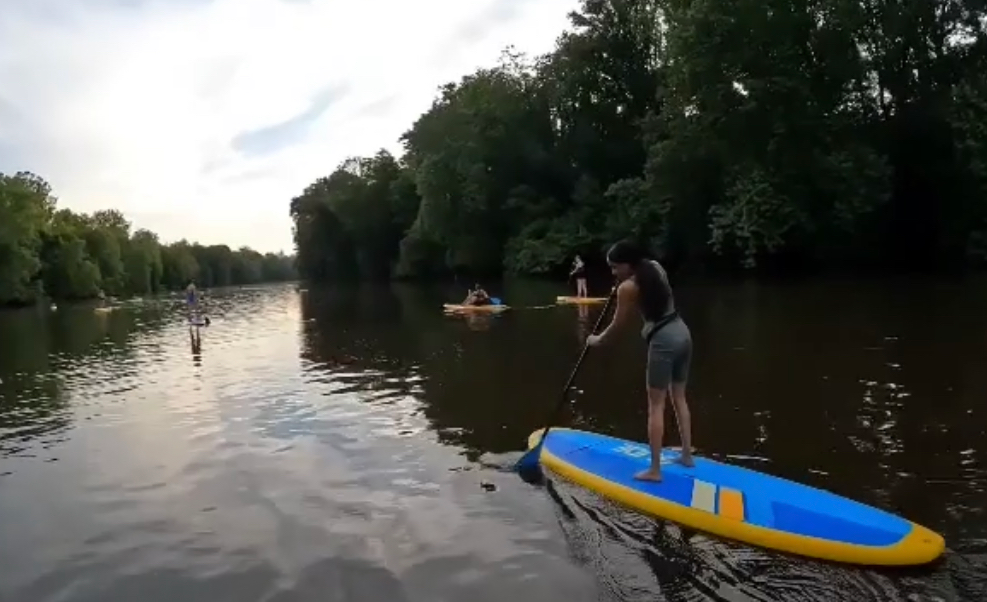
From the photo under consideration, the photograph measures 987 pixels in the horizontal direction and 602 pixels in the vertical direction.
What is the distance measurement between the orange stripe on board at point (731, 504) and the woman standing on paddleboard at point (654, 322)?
685 millimetres

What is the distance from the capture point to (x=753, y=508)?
664cm

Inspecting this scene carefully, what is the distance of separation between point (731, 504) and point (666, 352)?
4.77 ft

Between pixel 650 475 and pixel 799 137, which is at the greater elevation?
pixel 799 137

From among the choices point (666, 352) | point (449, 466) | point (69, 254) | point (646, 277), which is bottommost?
point (449, 466)

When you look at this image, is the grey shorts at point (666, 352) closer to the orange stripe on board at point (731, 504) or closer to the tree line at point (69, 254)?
the orange stripe on board at point (731, 504)

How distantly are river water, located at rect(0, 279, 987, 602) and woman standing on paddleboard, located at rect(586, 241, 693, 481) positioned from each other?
871 millimetres

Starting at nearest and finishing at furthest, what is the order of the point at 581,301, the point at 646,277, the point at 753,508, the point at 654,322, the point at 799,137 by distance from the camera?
the point at 753,508 < the point at 646,277 < the point at 654,322 < the point at 581,301 < the point at 799,137

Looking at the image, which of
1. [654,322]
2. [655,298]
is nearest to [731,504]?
[654,322]

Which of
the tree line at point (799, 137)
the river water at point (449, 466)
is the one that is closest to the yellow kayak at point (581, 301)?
the river water at point (449, 466)

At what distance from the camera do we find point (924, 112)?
4078cm

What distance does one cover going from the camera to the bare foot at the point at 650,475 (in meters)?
7.46

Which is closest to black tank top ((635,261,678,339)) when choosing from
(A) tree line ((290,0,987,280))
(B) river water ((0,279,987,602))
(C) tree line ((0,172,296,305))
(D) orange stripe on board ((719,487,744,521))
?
(D) orange stripe on board ((719,487,744,521))

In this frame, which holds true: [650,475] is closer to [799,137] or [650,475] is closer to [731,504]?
[731,504]

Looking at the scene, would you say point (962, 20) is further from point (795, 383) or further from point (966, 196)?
point (795, 383)
